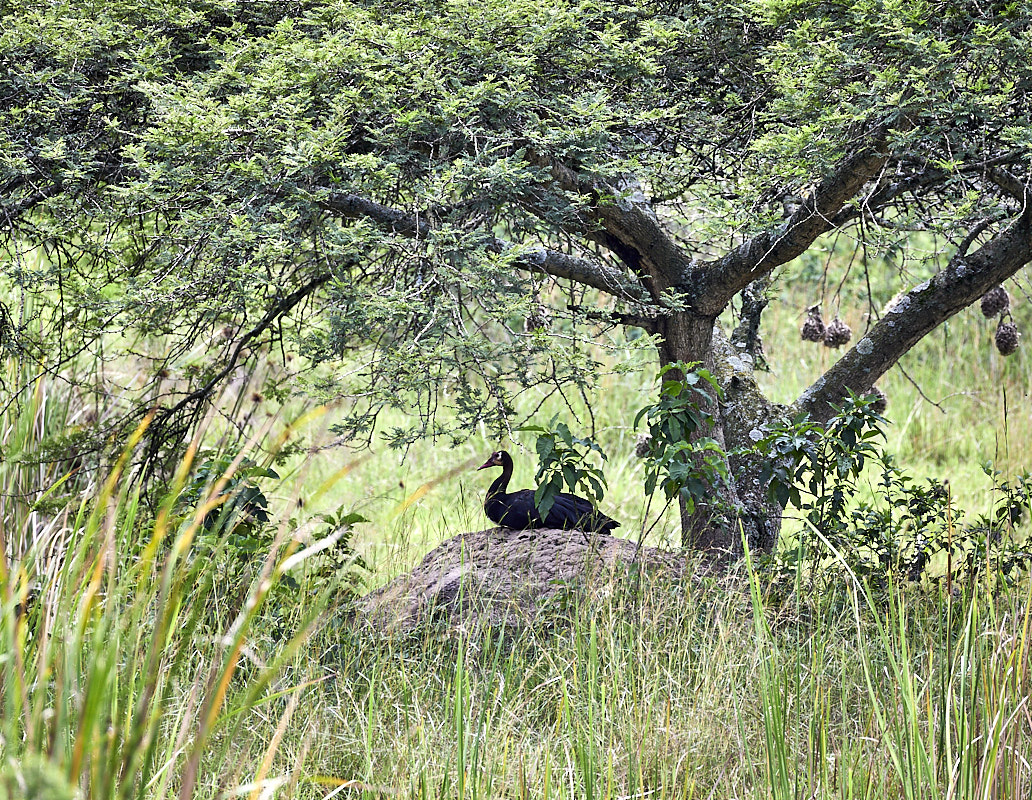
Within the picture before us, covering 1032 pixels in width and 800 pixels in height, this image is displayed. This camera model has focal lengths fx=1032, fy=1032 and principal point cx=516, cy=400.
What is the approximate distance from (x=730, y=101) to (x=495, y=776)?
2528 mm

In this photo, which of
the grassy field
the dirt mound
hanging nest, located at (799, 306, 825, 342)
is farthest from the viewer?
hanging nest, located at (799, 306, 825, 342)

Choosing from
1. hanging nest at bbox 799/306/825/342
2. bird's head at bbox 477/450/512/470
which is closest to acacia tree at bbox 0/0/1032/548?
bird's head at bbox 477/450/512/470

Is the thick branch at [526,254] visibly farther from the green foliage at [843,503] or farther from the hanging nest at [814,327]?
the hanging nest at [814,327]

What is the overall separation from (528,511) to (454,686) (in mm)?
1170

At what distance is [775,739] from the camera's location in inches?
83.6

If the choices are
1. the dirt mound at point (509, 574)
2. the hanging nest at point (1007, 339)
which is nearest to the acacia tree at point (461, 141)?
the dirt mound at point (509, 574)

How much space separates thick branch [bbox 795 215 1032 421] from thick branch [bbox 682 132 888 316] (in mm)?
583

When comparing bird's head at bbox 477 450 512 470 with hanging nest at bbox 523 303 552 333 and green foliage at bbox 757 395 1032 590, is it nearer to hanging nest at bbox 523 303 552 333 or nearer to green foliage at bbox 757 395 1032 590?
hanging nest at bbox 523 303 552 333

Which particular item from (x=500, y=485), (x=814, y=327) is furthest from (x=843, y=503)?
(x=814, y=327)

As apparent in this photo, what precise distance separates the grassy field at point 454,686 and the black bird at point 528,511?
49cm

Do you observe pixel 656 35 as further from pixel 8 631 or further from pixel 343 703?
pixel 8 631

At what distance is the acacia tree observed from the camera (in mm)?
3078

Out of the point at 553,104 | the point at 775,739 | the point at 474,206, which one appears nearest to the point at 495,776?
the point at 775,739

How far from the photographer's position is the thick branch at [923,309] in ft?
13.4
